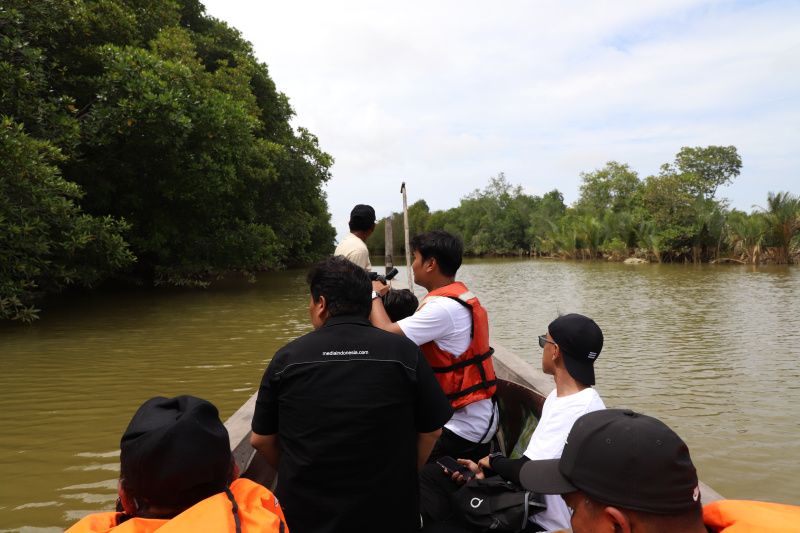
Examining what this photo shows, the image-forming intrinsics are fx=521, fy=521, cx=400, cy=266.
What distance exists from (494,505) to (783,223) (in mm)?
33360

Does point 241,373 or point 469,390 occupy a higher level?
point 469,390

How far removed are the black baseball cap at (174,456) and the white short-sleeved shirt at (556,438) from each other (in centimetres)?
120

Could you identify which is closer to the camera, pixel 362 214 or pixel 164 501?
pixel 164 501

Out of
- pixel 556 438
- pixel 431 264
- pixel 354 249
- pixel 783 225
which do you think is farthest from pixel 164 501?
pixel 783 225

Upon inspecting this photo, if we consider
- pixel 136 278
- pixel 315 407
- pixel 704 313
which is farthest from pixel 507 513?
pixel 136 278

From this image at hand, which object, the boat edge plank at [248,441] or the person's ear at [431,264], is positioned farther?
the person's ear at [431,264]

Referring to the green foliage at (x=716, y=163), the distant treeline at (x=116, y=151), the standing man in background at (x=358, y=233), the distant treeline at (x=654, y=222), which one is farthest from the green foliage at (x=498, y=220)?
the standing man in background at (x=358, y=233)

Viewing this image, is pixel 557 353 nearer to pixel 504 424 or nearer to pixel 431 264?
pixel 431 264

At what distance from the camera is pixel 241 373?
7016 millimetres

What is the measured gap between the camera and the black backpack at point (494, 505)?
207 centimetres

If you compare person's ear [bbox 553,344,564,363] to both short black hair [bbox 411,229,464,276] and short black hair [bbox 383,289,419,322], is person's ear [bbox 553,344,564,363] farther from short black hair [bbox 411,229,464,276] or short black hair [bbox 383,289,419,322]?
short black hair [bbox 383,289,419,322]

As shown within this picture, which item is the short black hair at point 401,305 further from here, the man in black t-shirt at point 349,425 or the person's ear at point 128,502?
the person's ear at point 128,502

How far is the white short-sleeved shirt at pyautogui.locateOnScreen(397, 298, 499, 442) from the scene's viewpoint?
2.61 m

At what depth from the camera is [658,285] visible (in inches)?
773
